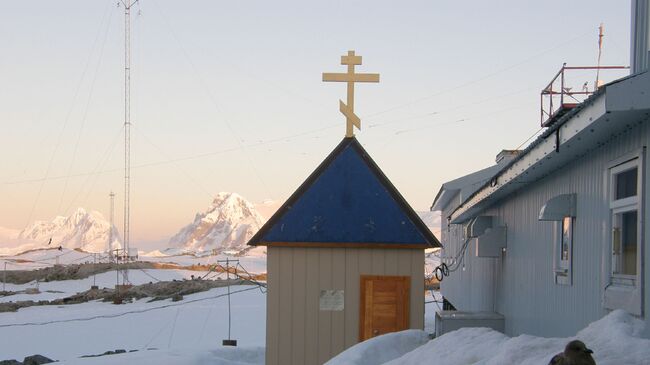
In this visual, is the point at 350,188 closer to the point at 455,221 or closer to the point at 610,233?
the point at 610,233

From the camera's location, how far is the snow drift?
6.32 meters

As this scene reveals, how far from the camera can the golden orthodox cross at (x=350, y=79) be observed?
1608 cm

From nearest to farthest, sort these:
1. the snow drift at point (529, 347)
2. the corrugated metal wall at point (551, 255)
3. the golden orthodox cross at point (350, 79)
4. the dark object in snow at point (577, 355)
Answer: the dark object in snow at point (577, 355) < the snow drift at point (529, 347) < the corrugated metal wall at point (551, 255) < the golden orthodox cross at point (350, 79)

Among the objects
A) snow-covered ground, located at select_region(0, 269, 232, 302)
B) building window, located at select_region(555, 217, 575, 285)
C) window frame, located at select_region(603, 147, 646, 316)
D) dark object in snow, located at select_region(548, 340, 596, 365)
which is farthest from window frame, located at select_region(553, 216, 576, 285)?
snow-covered ground, located at select_region(0, 269, 232, 302)

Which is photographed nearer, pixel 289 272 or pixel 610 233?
pixel 610 233

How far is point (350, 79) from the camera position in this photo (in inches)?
639

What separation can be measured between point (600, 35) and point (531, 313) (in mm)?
4700

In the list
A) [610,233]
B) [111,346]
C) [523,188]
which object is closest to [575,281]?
[610,233]

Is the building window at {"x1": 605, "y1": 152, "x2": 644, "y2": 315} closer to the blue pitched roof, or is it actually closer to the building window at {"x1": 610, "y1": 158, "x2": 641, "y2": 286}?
the building window at {"x1": 610, "y1": 158, "x2": 641, "y2": 286}

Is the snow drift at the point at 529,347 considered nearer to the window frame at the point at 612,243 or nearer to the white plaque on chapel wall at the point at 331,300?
the window frame at the point at 612,243

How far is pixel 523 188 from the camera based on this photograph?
46.4 ft

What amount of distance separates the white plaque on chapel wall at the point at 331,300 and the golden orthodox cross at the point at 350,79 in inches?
123

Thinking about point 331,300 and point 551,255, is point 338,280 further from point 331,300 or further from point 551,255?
Answer: point 551,255

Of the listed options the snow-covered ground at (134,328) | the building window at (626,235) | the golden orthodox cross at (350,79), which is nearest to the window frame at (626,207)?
the building window at (626,235)
